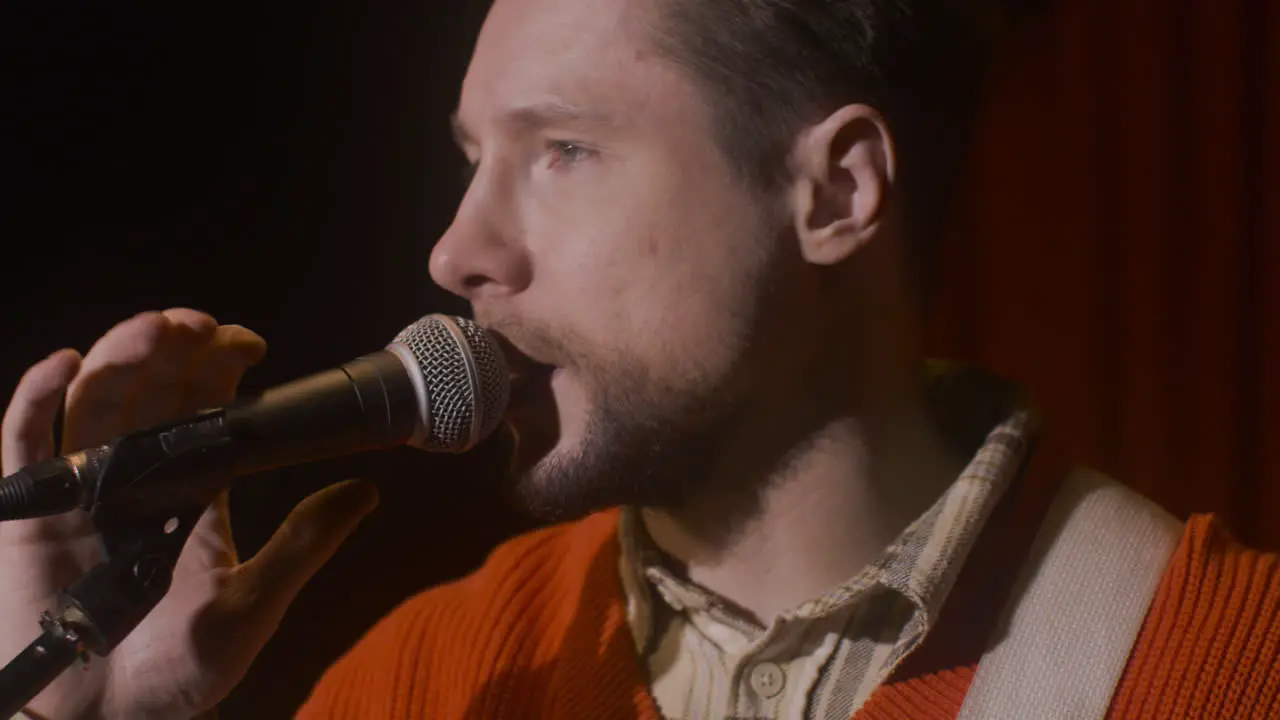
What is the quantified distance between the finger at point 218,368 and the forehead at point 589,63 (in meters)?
0.28

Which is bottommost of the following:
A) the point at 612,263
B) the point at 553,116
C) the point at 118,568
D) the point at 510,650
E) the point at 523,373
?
the point at 510,650

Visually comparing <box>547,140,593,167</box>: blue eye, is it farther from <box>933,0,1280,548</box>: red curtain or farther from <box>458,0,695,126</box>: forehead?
<box>933,0,1280,548</box>: red curtain

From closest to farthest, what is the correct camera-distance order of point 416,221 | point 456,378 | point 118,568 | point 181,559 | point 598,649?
point 118,568 → point 456,378 → point 181,559 → point 598,649 → point 416,221

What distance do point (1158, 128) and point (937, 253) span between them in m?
0.44

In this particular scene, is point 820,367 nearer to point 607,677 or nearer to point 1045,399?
point 607,677

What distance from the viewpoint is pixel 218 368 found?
917 millimetres

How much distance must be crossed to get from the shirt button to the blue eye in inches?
17.4

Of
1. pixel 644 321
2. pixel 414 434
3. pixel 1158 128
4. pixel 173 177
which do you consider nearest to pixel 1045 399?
pixel 1158 128

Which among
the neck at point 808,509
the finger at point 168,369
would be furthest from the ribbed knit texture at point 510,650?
the finger at point 168,369

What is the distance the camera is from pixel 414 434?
2.62ft

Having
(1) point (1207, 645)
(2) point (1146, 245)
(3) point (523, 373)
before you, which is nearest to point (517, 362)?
(3) point (523, 373)

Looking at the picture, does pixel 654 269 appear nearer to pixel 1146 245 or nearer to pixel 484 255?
pixel 484 255

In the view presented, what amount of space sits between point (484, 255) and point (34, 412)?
35cm

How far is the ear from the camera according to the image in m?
0.97
